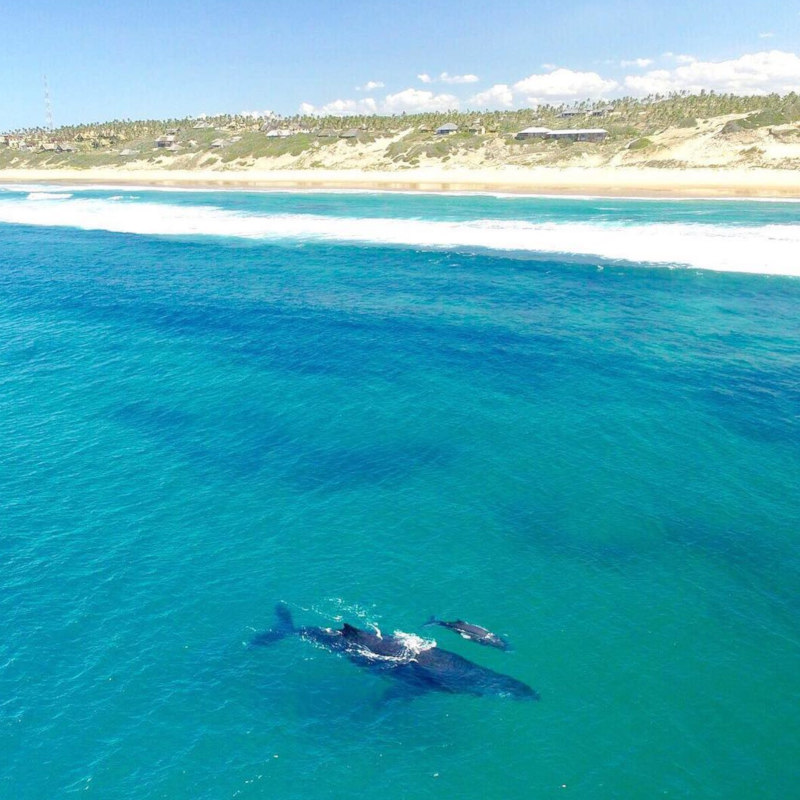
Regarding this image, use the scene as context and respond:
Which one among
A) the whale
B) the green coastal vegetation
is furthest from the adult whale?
the green coastal vegetation

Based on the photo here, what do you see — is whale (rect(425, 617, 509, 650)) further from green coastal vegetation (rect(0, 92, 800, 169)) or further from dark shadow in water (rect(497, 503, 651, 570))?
green coastal vegetation (rect(0, 92, 800, 169))

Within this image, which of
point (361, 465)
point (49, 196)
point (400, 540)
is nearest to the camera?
point (400, 540)

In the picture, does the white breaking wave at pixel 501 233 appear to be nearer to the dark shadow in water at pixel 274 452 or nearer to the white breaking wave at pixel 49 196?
the white breaking wave at pixel 49 196

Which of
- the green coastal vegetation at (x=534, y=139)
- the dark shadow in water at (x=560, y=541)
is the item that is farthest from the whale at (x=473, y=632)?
the green coastal vegetation at (x=534, y=139)

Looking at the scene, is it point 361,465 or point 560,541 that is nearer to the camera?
point 560,541

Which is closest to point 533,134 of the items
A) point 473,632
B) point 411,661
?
point 473,632

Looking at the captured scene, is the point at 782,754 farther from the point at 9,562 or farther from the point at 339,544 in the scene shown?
the point at 9,562

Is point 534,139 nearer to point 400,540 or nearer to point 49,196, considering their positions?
point 49,196

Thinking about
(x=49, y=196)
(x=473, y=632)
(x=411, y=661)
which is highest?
(x=49, y=196)
